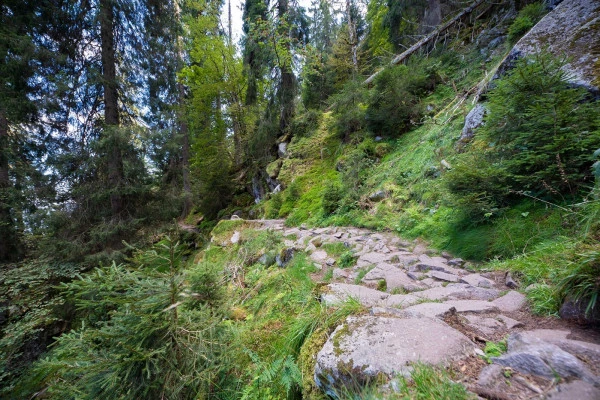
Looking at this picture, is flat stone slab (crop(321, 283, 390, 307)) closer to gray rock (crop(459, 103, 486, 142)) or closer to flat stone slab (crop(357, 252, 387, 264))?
flat stone slab (crop(357, 252, 387, 264))

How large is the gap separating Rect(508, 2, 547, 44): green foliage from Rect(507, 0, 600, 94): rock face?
1460mm

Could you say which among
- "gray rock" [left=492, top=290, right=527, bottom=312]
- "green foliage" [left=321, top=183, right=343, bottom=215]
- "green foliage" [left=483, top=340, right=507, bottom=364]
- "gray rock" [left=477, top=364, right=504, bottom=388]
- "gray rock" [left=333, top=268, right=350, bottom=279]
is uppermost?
"green foliage" [left=321, top=183, right=343, bottom=215]

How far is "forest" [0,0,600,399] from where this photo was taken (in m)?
1.87

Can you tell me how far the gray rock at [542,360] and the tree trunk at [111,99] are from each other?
9.71 m

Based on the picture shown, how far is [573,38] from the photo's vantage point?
380cm

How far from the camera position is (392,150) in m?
7.45

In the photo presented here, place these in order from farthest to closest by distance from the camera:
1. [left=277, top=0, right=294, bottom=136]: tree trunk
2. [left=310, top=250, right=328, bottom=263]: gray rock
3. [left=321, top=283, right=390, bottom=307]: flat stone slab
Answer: [left=277, top=0, right=294, bottom=136]: tree trunk, [left=310, top=250, right=328, bottom=263]: gray rock, [left=321, top=283, right=390, bottom=307]: flat stone slab

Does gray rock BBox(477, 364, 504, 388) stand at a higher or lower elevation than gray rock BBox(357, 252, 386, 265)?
higher

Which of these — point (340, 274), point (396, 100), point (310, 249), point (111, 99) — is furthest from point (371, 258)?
point (111, 99)

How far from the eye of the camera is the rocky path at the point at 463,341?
1.01 meters

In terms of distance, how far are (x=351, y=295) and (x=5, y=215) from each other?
36.7 feet

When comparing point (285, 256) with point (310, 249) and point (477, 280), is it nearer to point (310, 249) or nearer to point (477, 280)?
point (310, 249)

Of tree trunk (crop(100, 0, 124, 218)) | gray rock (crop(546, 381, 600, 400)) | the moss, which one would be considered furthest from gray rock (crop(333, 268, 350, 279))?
tree trunk (crop(100, 0, 124, 218))

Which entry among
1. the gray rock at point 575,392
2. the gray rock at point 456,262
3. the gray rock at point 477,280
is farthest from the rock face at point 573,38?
the gray rock at point 575,392
